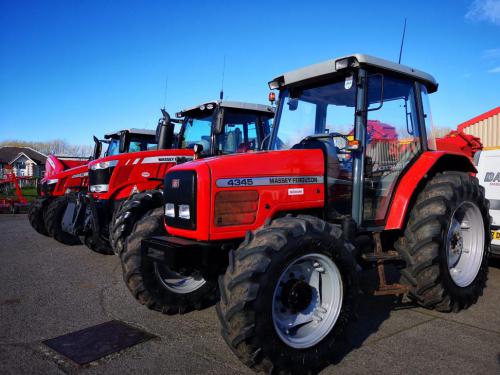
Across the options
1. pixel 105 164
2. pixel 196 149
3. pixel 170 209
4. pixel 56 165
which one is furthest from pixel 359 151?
pixel 56 165

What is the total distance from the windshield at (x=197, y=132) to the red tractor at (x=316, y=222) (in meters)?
3.16

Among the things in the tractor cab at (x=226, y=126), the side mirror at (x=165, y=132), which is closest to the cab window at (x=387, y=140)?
the tractor cab at (x=226, y=126)

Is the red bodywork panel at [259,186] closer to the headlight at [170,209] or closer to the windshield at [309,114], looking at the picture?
the headlight at [170,209]

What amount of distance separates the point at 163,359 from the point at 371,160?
8.86 feet

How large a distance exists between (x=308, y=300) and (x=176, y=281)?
1.84m

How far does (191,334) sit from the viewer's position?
4055 mm

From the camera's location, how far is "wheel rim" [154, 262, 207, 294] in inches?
179

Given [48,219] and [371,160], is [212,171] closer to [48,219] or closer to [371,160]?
[371,160]

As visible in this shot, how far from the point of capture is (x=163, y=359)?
11.5 feet

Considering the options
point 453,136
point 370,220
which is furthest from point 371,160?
point 453,136

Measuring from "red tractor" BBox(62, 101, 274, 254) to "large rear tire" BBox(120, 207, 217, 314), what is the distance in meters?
2.83

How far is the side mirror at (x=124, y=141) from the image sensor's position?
33.3 feet

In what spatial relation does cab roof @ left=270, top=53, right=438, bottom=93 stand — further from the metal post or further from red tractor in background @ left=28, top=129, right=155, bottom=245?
red tractor in background @ left=28, top=129, right=155, bottom=245

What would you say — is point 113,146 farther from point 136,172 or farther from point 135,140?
point 136,172
